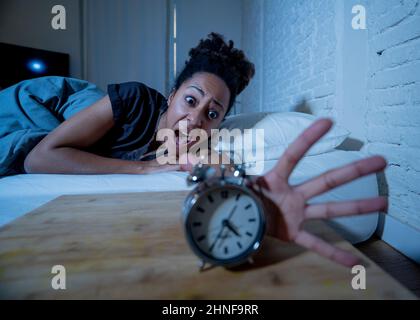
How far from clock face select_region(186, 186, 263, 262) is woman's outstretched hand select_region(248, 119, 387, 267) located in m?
0.05

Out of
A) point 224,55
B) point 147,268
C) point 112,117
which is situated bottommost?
point 147,268

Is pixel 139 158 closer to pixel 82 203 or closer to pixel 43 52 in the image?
pixel 82 203

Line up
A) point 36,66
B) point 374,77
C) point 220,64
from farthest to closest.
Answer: point 36,66 < point 220,64 < point 374,77

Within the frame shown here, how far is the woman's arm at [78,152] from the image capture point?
37.5 inches

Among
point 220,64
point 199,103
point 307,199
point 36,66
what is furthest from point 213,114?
point 36,66

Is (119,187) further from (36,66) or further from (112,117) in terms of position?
(36,66)

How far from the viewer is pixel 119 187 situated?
0.85 metres

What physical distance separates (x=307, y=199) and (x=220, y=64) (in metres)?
0.82

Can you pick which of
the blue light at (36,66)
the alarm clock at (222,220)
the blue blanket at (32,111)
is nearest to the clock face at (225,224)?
the alarm clock at (222,220)

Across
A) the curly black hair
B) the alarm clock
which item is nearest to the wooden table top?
the alarm clock

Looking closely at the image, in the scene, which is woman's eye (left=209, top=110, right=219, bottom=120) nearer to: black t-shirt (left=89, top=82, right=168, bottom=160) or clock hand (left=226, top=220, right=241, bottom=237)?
black t-shirt (left=89, top=82, right=168, bottom=160)

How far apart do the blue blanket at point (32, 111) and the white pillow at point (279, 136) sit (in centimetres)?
71

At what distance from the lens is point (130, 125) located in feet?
3.72

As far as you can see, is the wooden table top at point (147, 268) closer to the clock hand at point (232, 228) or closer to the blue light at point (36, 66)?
the clock hand at point (232, 228)
